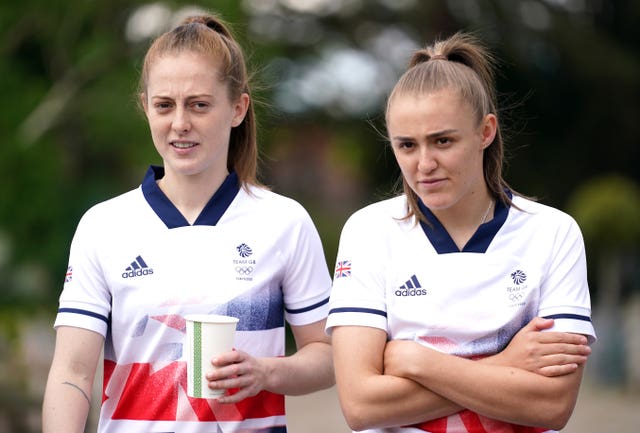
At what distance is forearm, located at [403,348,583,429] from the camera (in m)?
3.12

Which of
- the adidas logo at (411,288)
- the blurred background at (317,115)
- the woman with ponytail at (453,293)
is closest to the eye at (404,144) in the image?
the woman with ponytail at (453,293)

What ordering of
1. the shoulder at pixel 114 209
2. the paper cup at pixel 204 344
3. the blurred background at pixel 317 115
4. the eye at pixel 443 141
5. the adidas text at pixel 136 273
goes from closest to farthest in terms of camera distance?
1. the paper cup at pixel 204 344
2. the eye at pixel 443 141
3. the adidas text at pixel 136 273
4. the shoulder at pixel 114 209
5. the blurred background at pixel 317 115

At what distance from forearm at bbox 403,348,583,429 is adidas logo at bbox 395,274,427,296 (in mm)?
210

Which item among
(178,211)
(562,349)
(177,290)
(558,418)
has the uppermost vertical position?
(178,211)

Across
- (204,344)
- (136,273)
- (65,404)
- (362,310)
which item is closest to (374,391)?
(362,310)

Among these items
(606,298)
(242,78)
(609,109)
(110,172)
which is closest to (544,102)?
(609,109)

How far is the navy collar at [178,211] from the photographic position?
3555mm

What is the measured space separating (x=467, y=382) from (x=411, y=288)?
1.19ft

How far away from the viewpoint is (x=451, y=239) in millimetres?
3371

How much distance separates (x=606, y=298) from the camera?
12.1 metres

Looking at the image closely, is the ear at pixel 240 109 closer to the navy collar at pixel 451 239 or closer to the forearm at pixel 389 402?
the navy collar at pixel 451 239

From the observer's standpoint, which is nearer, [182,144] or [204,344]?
[204,344]

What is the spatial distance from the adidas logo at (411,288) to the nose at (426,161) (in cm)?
36

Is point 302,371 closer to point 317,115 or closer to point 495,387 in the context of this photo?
point 495,387
